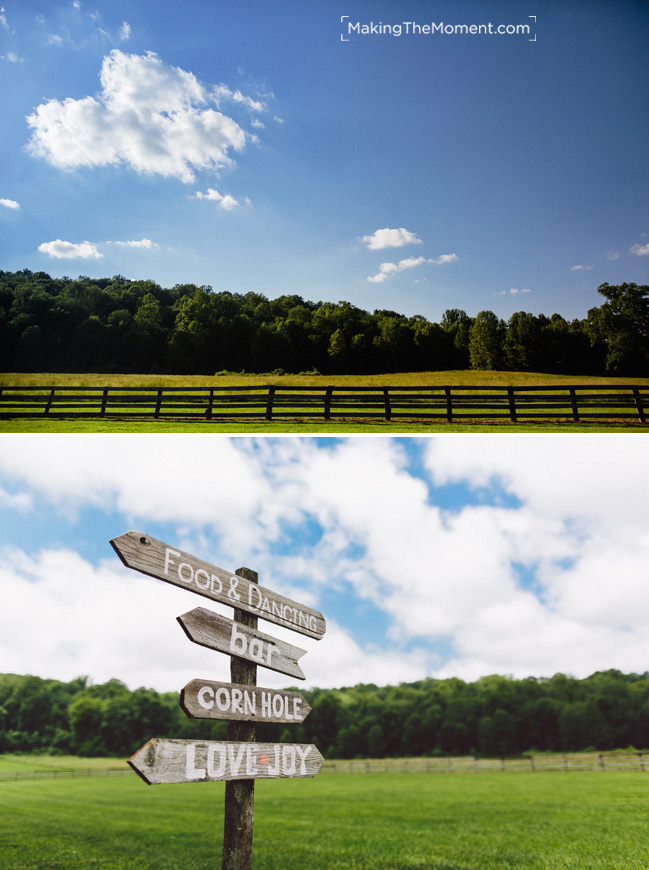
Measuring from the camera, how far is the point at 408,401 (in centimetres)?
1288

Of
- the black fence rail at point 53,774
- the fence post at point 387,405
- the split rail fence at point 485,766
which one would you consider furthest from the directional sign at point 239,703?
the black fence rail at point 53,774

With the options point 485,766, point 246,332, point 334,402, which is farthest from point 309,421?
point 485,766

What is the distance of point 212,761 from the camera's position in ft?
9.79

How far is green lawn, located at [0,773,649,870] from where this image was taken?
8094mm

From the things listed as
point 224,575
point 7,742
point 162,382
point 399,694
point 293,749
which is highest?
point 162,382

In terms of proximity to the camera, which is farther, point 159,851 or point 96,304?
point 96,304

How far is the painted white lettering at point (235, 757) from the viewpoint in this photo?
311cm

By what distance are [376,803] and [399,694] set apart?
196 feet

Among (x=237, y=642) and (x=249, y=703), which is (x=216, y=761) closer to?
(x=249, y=703)

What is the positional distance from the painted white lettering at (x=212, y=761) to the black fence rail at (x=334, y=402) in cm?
885

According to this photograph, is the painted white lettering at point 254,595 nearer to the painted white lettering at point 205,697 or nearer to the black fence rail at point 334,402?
the painted white lettering at point 205,697

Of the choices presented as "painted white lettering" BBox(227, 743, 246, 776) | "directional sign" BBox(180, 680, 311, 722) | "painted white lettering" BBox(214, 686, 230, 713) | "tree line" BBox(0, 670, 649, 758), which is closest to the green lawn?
"directional sign" BBox(180, 680, 311, 722)

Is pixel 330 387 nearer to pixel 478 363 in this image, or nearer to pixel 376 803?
pixel 478 363

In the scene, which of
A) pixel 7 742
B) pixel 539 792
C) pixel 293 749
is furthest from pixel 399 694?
pixel 293 749
